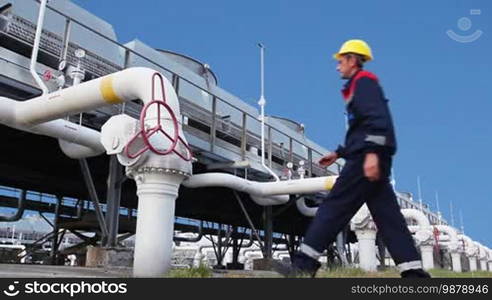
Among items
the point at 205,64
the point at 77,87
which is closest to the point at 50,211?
the point at 205,64

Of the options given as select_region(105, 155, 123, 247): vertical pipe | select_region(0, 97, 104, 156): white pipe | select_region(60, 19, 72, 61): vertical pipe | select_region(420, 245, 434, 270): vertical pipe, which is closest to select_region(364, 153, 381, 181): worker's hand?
select_region(0, 97, 104, 156): white pipe

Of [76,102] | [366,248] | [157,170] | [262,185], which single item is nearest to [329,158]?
[157,170]

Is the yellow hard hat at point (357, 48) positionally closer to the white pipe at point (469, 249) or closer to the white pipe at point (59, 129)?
the white pipe at point (59, 129)

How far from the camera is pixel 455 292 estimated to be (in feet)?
7.98

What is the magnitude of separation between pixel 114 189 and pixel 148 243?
3739mm

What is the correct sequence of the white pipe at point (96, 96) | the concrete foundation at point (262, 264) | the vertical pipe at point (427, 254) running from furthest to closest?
1. the vertical pipe at point (427, 254)
2. the concrete foundation at point (262, 264)
3. the white pipe at point (96, 96)

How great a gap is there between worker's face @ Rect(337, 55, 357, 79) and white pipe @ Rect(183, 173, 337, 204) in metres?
7.14

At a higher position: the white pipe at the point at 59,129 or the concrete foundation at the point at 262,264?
the white pipe at the point at 59,129

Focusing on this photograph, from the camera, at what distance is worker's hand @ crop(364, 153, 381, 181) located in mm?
2588

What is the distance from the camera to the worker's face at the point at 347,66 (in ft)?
9.67

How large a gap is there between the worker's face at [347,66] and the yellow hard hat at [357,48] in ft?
0.13

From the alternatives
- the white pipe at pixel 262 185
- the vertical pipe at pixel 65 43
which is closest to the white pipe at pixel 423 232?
the white pipe at pixel 262 185

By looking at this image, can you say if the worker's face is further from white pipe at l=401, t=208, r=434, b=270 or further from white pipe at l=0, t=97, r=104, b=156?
white pipe at l=401, t=208, r=434, b=270

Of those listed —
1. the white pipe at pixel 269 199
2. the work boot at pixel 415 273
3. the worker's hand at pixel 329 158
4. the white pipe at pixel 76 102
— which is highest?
the white pipe at pixel 76 102
